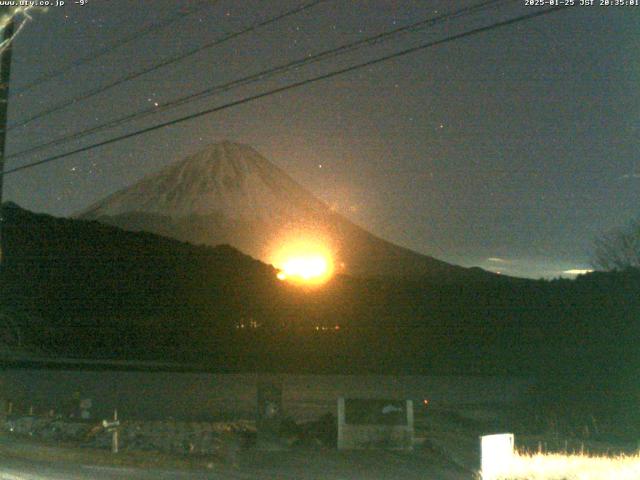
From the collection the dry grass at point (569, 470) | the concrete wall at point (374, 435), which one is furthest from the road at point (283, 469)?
the dry grass at point (569, 470)

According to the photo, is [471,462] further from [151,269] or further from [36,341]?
[151,269]

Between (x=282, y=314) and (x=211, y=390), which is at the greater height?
(x=282, y=314)

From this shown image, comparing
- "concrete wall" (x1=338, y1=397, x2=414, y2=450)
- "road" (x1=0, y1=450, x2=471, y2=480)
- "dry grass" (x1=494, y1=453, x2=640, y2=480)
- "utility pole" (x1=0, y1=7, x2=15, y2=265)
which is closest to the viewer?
"dry grass" (x1=494, y1=453, x2=640, y2=480)

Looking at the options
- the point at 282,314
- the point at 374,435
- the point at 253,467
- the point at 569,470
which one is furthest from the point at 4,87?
the point at 282,314

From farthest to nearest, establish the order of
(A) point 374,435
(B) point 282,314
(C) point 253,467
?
1. (B) point 282,314
2. (A) point 374,435
3. (C) point 253,467

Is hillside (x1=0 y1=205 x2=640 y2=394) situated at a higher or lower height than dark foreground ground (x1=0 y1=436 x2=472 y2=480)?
higher

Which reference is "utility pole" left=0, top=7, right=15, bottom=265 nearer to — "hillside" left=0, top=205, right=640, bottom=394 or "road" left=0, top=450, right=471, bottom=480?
"road" left=0, top=450, right=471, bottom=480

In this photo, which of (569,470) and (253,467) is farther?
(253,467)

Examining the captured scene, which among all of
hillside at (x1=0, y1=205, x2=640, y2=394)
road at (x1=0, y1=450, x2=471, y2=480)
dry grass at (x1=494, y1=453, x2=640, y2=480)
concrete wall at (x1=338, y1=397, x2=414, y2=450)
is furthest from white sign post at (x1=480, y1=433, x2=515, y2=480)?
hillside at (x1=0, y1=205, x2=640, y2=394)

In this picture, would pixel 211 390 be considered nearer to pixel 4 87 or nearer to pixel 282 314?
pixel 4 87

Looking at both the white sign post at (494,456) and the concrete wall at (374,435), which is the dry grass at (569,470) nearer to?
the white sign post at (494,456)
